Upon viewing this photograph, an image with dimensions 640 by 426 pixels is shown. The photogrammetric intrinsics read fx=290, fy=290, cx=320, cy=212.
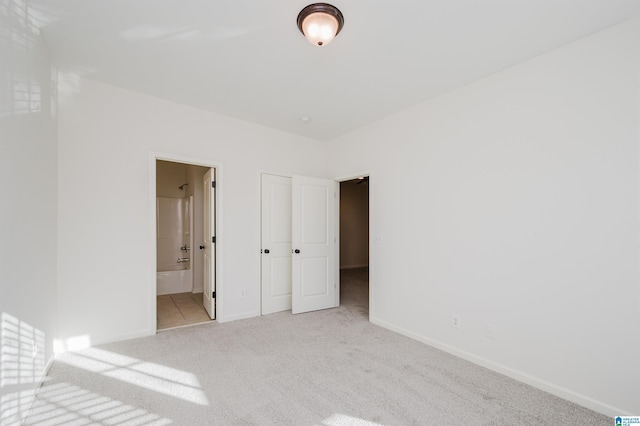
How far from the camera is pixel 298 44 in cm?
240

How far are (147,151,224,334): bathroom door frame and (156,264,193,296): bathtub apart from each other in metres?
1.72

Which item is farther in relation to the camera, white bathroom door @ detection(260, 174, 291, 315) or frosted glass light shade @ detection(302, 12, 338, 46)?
white bathroom door @ detection(260, 174, 291, 315)

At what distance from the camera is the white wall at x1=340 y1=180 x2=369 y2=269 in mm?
8727

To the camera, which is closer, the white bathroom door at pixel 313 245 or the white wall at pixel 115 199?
the white wall at pixel 115 199

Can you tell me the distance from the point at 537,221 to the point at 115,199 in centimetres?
417

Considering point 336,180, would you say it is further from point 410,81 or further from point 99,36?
point 99,36

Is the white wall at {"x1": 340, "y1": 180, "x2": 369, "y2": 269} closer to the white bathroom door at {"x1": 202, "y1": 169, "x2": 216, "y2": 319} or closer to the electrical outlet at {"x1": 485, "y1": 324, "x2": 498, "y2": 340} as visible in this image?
the white bathroom door at {"x1": 202, "y1": 169, "x2": 216, "y2": 319}

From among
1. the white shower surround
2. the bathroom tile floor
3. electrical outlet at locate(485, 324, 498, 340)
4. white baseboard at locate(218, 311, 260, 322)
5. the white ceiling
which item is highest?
the white ceiling

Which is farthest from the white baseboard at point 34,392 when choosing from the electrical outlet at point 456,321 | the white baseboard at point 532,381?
the electrical outlet at point 456,321

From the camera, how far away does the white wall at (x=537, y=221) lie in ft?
6.76

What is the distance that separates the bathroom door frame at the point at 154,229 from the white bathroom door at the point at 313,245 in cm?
103

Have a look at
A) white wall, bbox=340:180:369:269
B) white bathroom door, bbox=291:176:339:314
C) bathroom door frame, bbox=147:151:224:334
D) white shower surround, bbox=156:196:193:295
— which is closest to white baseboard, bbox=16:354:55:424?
bathroom door frame, bbox=147:151:224:334

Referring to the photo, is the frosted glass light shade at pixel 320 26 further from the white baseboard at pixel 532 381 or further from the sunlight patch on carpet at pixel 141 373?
the white baseboard at pixel 532 381

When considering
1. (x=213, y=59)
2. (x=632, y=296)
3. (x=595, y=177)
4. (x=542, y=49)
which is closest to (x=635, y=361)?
(x=632, y=296)
